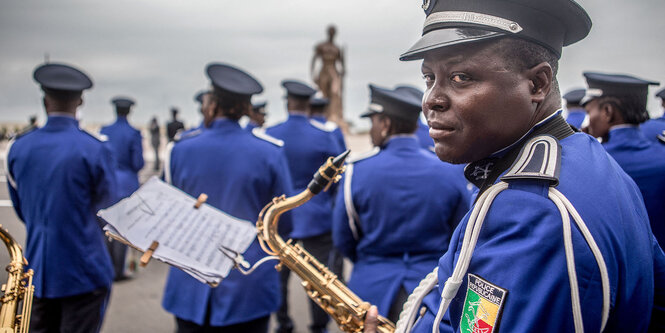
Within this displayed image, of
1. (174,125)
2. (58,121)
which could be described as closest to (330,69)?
(174,125)

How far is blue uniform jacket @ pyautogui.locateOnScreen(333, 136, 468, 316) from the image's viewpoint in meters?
2.79

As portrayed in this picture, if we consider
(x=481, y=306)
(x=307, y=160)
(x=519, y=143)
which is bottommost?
(x=307, y=160)

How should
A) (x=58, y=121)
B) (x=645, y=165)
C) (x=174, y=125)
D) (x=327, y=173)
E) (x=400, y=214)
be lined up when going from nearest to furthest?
(x=327, y=173)
(x=400, y=214)
(x=645, y=165)
(x=58, y=121)
(x=174, y=125)

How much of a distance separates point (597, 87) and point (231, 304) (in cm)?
281

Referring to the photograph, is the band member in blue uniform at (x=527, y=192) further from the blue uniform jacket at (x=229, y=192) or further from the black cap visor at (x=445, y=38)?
the blue uniform jacket at (x=229, y=192)

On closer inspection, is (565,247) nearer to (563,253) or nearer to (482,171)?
(563,253)

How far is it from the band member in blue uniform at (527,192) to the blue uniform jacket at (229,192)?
5.81ft

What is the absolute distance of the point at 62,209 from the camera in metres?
2.99

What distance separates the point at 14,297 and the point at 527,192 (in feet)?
5.20

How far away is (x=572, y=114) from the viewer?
5.79 m

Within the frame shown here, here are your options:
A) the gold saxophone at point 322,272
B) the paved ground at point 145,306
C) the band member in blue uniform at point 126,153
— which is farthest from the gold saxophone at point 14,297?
the band member in blue uniform at point 126,153

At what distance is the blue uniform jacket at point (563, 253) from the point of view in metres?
0.91

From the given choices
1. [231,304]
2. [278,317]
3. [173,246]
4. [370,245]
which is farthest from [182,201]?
[278,317]

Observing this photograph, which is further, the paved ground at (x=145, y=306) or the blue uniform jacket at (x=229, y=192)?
the paved ground at (x=145, y=306)
